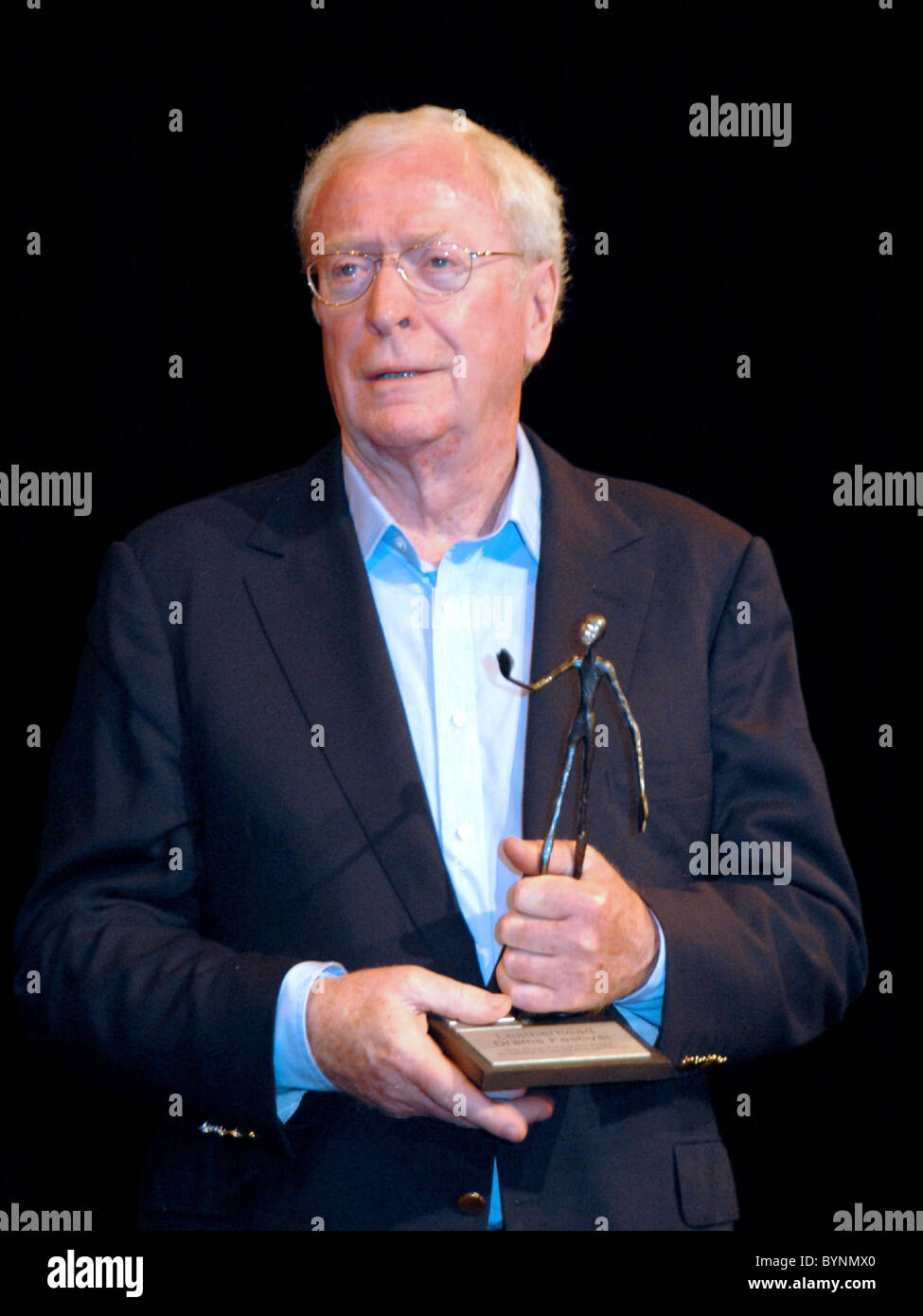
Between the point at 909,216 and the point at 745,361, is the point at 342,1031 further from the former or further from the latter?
the point at 909,216

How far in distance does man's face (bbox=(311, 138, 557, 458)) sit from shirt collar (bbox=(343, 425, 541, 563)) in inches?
2.3

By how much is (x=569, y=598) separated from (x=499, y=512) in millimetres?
263

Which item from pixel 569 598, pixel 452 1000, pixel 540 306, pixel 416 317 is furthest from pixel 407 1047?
pixel 540 306

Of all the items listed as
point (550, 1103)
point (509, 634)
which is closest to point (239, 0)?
point (509, 634)

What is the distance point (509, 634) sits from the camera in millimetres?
2078

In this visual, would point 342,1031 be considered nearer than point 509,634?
Yes

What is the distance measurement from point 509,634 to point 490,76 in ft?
3.76

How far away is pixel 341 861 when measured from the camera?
6.19 ft

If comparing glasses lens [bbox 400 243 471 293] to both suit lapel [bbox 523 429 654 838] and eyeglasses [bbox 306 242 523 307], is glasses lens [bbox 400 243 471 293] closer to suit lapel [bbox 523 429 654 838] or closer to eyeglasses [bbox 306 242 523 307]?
eyeglasses [bbox 306 242 523 307]

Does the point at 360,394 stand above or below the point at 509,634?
above

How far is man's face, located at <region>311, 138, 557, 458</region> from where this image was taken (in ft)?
6.97

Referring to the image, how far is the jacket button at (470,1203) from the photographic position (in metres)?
1.79

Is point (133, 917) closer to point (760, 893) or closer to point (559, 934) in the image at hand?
point (559, 934)
